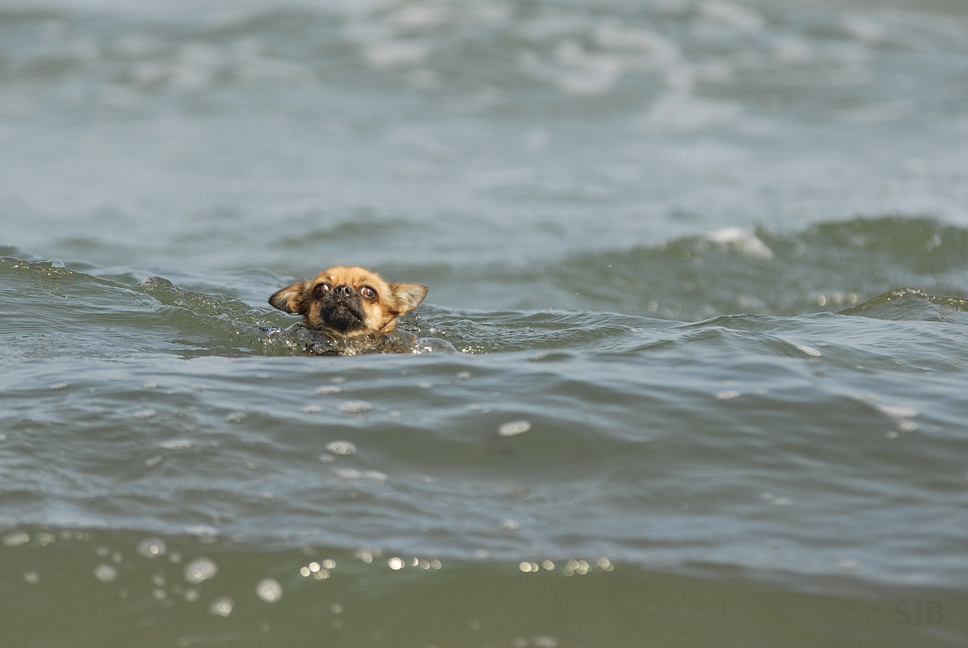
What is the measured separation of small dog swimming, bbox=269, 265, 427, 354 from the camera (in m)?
6.39

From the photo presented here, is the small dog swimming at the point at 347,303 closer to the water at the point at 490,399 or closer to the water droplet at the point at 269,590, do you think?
the water at the point at 490,399

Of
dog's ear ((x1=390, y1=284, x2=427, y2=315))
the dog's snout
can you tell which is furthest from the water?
the dog's snout

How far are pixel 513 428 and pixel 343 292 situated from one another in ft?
7.49

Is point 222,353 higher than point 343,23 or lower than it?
lower

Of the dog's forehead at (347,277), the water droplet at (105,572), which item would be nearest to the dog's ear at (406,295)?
the dog's forehead at (347,277)

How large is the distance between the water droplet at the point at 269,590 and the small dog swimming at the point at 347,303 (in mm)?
2822

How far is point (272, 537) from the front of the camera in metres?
3.61

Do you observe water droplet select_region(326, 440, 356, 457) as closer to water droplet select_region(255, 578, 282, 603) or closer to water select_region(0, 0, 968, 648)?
water select_region(0, 0, 968, 648)

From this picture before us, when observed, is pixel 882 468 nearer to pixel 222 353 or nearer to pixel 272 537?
pixel 272 537

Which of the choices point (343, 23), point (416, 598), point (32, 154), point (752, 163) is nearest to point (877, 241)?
point (752, 163)

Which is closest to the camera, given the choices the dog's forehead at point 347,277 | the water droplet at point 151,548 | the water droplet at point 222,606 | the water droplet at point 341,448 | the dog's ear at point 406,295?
the water droplet at point 222,606

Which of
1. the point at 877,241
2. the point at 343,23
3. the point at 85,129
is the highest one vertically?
the point at 343,23

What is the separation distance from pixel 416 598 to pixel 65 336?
141 inches

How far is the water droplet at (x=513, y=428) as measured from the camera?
438cm
